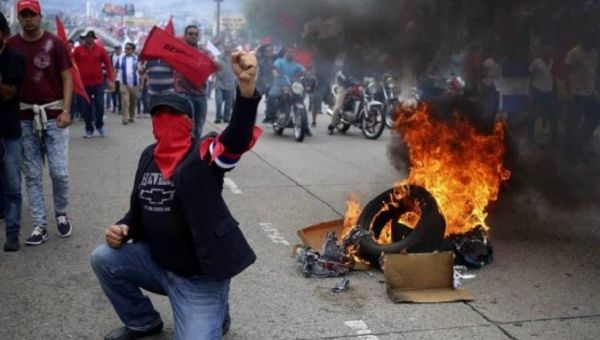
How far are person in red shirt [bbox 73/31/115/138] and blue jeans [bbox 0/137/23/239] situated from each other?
677cm

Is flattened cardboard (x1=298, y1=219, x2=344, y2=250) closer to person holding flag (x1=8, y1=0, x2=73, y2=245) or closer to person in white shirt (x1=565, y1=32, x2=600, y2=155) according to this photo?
person holding flag (x1=8, y1=0, x2=73, y2=245)

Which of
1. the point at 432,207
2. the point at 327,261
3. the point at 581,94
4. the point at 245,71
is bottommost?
the point at 327,261

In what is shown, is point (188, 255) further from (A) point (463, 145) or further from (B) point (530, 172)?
(B) point (530, 172)

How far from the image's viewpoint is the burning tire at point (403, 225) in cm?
475

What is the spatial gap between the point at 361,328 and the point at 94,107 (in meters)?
9.34

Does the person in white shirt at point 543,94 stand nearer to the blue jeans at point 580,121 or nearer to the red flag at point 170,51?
the blue jeans at point 580,121

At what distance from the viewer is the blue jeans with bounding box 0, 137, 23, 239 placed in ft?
16.4

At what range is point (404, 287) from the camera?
4.40 m

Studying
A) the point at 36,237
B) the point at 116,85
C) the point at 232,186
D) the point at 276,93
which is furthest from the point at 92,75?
the point at 36,237

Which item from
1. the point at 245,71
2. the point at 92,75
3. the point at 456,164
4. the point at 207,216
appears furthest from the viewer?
the point at 92,75

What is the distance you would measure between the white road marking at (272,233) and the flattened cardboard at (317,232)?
0.17 metres

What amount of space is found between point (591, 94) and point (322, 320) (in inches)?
168

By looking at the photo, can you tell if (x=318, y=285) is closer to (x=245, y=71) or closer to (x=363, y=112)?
(x=245, y=71)

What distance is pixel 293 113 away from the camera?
12.6 meters
